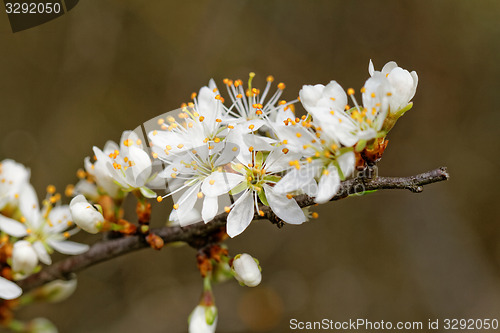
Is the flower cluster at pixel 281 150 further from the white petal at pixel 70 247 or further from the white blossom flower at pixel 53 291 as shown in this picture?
the white blossom flower at pixel 53 291

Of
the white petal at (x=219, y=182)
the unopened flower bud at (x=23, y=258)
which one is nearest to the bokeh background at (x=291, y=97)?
the unopened flower bud at (x=23, y=258)

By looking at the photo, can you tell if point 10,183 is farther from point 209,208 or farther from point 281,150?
point 281,150

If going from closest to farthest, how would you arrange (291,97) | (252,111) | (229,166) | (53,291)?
1. (229,166)
2. (252,111)
3. (53,291)
4. (291,97)

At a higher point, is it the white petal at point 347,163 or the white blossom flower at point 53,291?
the white petal at point 347,163

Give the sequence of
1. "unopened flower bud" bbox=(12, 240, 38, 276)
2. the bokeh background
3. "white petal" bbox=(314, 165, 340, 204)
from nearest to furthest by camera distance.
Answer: "white petal" bbox=(314, 165, 340, 204)
"unopened flower bud" bbox=(12, 240, 38, 276)
the bokeh background

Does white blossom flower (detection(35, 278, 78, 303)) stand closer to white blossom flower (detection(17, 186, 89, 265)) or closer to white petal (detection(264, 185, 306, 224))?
white blossom flower (detection(17, 186, 89, 265))

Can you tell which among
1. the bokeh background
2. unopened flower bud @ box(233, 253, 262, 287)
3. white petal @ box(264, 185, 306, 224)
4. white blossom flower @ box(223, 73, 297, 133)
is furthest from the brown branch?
the bokeh background

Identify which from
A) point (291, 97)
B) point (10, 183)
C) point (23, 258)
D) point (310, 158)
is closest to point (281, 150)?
point (310, 158)
